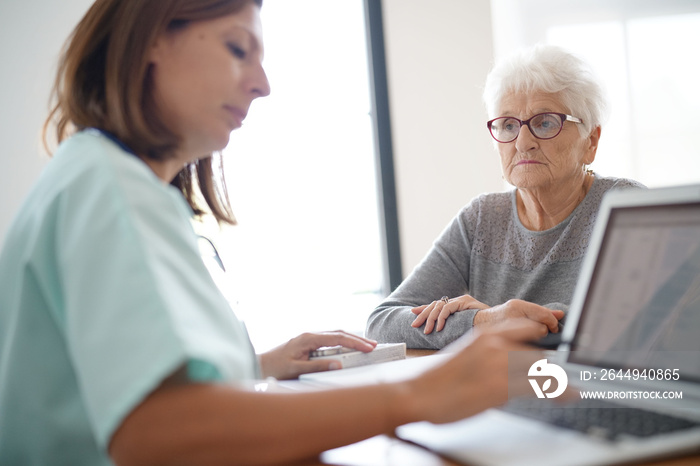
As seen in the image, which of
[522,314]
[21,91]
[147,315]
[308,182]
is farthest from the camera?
[308,182]

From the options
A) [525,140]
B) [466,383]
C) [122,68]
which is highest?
[122,68]

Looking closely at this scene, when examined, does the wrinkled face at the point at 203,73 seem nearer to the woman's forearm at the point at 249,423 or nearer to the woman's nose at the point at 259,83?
the woman's nose at the point at 259,83

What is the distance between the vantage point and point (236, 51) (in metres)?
0.84

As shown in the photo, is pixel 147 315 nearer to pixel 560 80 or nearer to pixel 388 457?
pixel 388 457

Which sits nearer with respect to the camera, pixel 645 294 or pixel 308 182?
pixel 645 294

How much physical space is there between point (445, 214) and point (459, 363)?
271cm

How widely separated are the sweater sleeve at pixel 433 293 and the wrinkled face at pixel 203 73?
2.62 ft

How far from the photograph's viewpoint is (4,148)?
2.76m

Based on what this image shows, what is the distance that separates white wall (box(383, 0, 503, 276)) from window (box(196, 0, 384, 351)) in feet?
0.55

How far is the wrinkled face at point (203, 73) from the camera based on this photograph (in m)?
0.80

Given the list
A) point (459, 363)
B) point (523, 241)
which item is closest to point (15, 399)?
point (459, 363)

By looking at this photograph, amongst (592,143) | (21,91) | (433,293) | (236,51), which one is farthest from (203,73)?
(21,91)

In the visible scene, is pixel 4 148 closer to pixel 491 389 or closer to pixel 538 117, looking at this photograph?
pixel 538 117

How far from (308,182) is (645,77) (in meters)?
1.69
